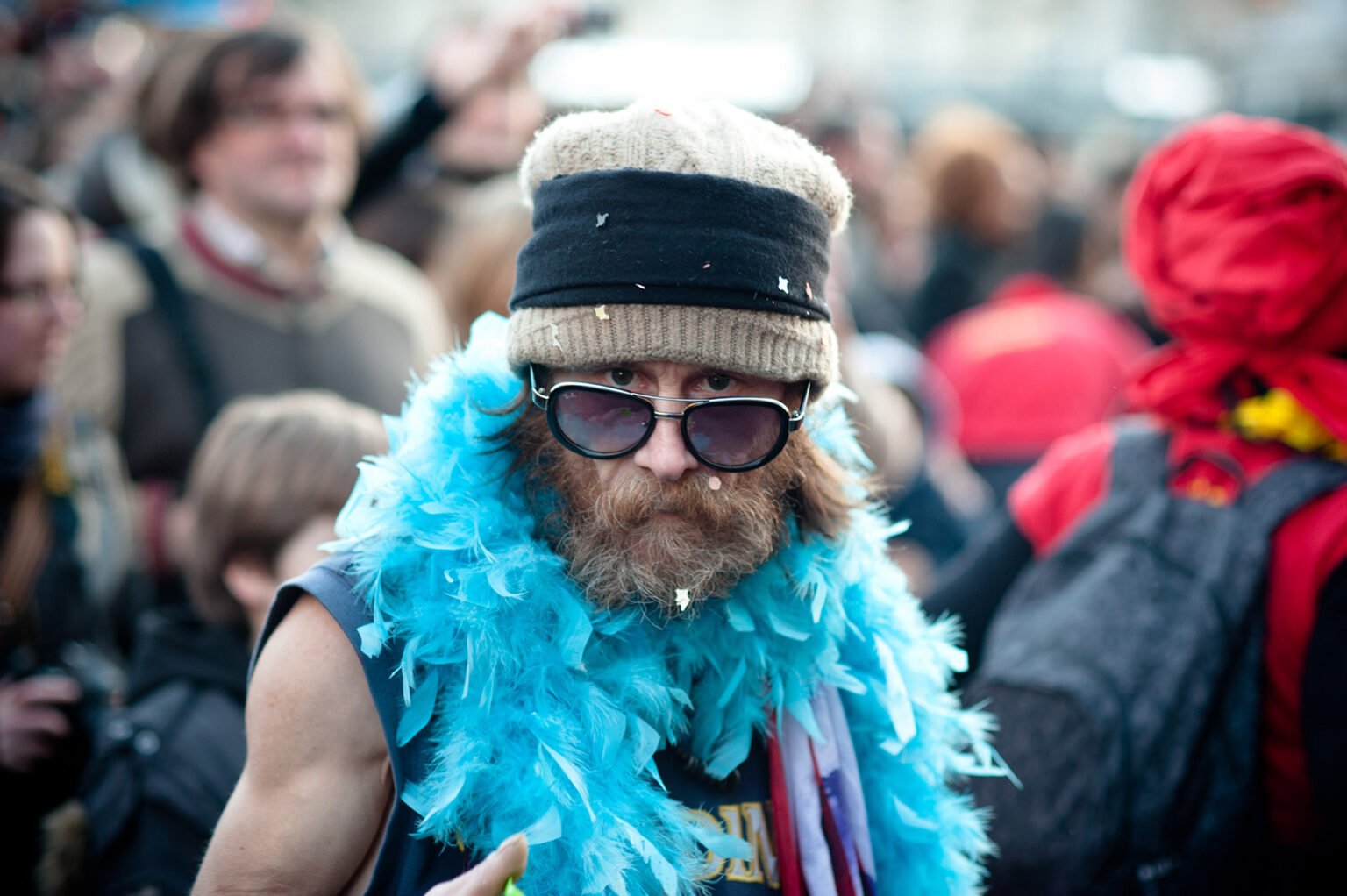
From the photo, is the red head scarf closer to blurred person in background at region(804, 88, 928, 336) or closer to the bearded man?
the bearded man

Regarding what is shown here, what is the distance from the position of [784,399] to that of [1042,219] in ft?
16.0

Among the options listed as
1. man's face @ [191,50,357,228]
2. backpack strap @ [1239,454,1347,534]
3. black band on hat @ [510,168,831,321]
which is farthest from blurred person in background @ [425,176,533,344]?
backpack strap @ [1239,454,1347,534]

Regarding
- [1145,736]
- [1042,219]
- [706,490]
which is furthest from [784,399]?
[1042,219]

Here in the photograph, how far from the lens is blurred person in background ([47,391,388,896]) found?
219 centimetres

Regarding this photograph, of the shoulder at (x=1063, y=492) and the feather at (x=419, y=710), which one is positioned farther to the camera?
the shoulder at (x=1063, y=492)

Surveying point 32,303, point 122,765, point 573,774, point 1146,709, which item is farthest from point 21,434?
point 1146,709

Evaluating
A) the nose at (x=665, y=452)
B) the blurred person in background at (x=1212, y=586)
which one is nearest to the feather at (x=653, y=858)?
the nose at (x=665, y=452)

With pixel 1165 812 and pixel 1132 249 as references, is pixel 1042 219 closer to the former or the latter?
pixel 1132 249

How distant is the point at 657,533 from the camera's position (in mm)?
1729

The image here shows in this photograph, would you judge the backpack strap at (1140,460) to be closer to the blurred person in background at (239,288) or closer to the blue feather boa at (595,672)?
the blue feather boa at (595,672)

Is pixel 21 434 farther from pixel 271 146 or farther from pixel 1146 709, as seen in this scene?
pixel 1146 709

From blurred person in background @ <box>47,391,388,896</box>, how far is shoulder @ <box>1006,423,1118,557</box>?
57.6 inches

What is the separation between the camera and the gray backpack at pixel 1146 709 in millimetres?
2121

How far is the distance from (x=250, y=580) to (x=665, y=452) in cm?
117
